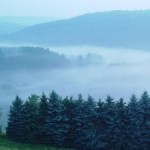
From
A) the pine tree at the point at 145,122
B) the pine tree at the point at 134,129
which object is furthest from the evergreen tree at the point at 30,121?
the pine tree at the point at 145,122

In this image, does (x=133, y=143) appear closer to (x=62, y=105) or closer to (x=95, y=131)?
(x=95, y=131)

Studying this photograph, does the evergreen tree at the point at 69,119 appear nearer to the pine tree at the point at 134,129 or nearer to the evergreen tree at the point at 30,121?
the evergreen tree at the point at 30,121

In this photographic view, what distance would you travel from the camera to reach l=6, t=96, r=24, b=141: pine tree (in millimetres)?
54656

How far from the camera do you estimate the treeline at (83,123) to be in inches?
2087

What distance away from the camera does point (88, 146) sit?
5372 centimetres

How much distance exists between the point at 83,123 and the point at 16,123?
8.74m

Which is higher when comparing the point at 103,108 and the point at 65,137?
the point at 103,108

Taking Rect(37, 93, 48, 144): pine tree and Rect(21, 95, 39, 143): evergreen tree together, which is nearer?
Rect(21, 95, 39, 143): evergreen tree

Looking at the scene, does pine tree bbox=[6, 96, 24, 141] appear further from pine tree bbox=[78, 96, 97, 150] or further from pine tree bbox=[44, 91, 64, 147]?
pine tree bbox=[78, 96, 97, 150]

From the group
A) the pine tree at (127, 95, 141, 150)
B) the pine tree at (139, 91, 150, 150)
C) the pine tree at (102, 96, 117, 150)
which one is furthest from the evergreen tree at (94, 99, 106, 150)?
the pine tree at (139, 91, 150, 150)

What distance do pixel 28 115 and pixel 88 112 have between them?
787cm

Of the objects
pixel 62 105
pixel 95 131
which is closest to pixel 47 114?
pixel 62 105

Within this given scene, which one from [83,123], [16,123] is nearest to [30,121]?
[16,123]

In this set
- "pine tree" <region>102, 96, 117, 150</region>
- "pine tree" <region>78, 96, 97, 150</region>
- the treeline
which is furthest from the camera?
"pine tree" <region>78, 96, 97, 150</region>
